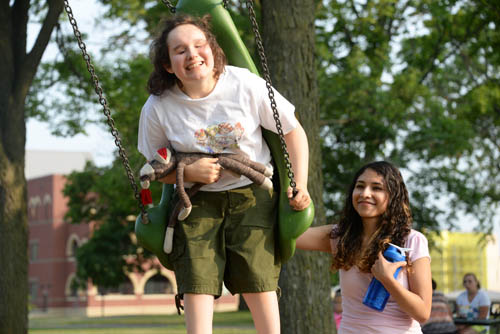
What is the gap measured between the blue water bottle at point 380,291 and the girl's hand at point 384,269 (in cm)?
4

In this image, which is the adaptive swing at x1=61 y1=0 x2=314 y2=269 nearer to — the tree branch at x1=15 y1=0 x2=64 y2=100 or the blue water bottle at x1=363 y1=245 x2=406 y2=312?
the blue water bottle at x1=363 y1=245 x2=406 y2=312

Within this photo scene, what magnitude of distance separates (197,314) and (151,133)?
2.60ft

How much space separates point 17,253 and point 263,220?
7070mm

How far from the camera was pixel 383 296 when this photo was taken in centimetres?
362

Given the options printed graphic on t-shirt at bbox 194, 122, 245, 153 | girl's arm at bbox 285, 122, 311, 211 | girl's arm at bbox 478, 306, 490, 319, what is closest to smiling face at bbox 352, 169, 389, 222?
girl's arm at bbox 285, 122, 311, 211

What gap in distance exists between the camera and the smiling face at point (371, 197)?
3840mm

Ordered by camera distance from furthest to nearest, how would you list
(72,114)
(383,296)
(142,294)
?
(142,294)
(72,114)
(383,296)

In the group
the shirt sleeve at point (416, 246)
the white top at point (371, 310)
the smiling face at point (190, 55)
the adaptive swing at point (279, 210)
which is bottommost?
the white top at point (371, 310)

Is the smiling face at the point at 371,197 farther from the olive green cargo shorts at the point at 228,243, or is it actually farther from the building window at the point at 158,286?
the building window at the point at 158,286


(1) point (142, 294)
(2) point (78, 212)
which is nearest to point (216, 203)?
(2) point (78, 212)

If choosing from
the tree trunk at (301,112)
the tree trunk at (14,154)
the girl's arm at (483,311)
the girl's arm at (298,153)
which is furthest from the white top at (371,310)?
the girl's arm at (483,311)

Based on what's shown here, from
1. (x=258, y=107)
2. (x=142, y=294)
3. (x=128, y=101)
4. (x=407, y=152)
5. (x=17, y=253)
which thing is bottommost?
(x=142, y=294)

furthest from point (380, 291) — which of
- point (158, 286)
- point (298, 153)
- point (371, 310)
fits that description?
point (158, 286)

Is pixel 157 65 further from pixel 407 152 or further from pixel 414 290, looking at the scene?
pixel 407 152
